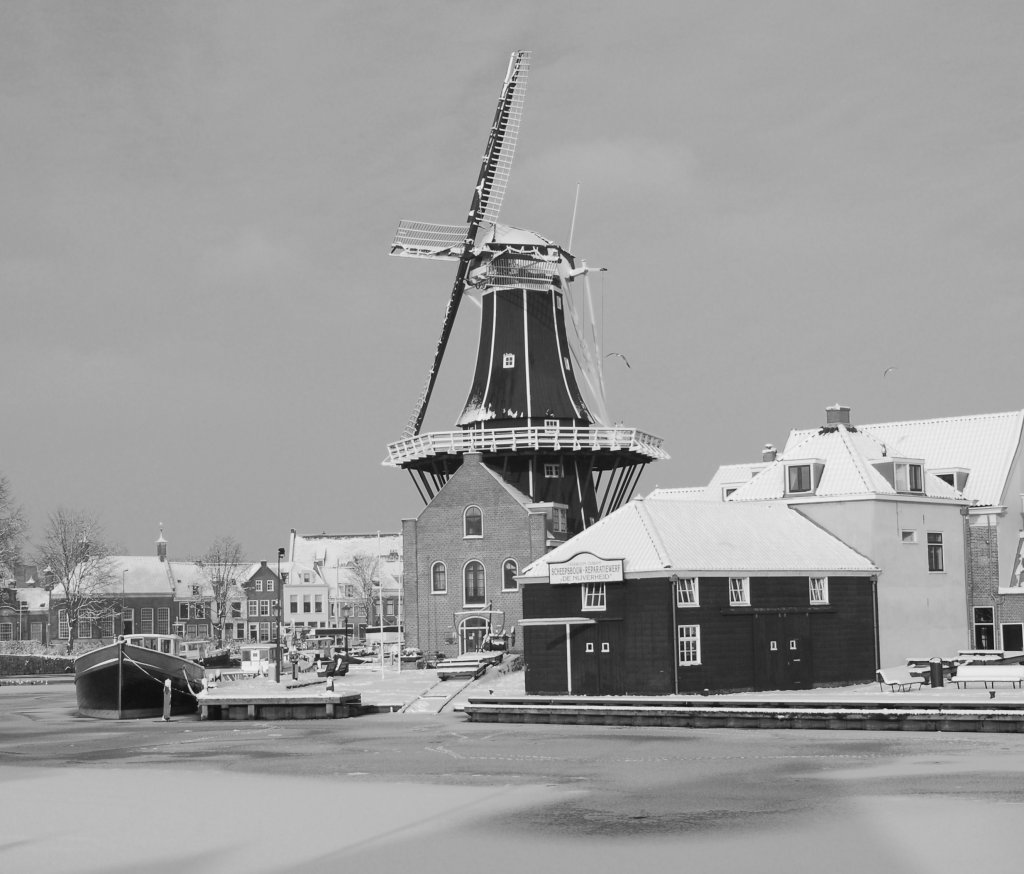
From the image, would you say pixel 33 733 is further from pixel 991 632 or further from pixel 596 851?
pixel 991 632

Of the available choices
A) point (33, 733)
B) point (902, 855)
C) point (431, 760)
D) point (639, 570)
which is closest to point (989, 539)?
point (639, 570)

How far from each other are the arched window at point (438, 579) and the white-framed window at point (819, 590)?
21657 millimetres

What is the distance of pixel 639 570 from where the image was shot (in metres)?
42.9

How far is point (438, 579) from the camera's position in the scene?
6391 centimetres

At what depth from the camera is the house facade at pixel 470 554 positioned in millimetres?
62156

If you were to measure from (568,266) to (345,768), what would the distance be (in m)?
43.5

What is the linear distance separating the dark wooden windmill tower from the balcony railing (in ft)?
0.15

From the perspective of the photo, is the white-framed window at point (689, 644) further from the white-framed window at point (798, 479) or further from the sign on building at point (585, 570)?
the white-framed window at point (798, 479)

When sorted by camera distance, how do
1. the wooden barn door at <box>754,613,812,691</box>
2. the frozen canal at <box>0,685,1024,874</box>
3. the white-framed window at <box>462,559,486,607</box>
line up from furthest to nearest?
the white-framed window at <box>462,559,486,607</box> < the wooden barn door at <box>754,613,812,691</box> < the frozen canal at <box>0,685,1024,874</box>

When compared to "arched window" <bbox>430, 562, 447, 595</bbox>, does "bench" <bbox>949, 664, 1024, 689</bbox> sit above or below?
below

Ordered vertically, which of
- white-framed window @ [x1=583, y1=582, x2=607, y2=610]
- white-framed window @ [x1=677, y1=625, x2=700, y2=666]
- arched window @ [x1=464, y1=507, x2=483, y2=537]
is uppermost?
arched window @ [x1=464, y1=507, x2=483, y2=537]

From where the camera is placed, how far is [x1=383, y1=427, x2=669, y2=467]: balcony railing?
63.4 meters

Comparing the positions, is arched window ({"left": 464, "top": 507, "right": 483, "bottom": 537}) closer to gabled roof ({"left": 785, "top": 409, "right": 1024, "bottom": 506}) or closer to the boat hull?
gabled roof ({"left": 785, "top": 409, "right": 1024, "bottom": 506})

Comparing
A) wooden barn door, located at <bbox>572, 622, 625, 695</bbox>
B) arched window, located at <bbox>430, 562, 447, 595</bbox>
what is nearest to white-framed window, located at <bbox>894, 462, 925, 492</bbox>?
wooden barn door, located at <bbox>572, 622, 625, 695</bbox>
